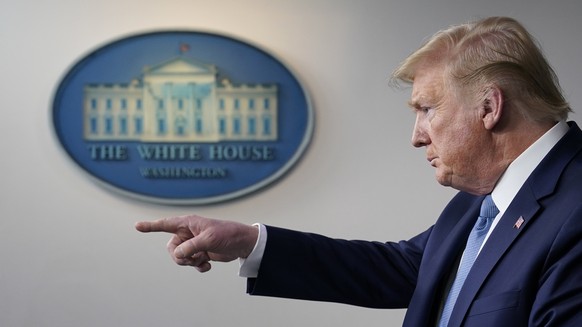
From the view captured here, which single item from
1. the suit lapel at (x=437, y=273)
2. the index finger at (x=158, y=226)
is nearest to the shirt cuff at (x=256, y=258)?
the index finger at (x=158, y=226)

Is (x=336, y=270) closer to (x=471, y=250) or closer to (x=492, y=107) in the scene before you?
(x=471, y=250)

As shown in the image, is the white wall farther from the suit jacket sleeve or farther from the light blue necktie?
the light blue necktie

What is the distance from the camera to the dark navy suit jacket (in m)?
1.53

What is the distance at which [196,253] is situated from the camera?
189 centimetres

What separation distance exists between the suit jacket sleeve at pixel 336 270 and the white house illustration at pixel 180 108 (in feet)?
4.95

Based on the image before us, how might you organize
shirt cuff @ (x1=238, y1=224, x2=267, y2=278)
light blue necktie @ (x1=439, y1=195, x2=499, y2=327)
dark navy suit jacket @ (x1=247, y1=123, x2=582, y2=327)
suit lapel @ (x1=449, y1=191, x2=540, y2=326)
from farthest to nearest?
shirt cuff @ (x1=238, y1=224, x2=267, y2=278) < light blue necktie @ (x1=439, y1=195, x2=499, y2=327) < suit lapel @ (x1=449, y1=191, x2=540, y2=326) < dark navy suit jacket @ (x1=247, y1=123, x2=582, y2=327)

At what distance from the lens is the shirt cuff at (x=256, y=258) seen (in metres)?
1.98

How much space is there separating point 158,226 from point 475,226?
26.8 inches

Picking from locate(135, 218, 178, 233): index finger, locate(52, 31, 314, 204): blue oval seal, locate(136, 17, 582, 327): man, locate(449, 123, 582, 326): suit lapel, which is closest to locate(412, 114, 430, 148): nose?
locate(136, 17, 582, 327): man

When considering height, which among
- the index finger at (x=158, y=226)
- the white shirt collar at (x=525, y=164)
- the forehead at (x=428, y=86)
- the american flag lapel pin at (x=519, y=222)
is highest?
the forehead at (x=428, y=86)

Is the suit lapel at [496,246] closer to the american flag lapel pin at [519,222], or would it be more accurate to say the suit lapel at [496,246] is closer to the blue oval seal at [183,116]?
the american flag lapel pin at [519,222]

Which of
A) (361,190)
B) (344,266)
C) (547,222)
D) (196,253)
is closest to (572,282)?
(547,222)

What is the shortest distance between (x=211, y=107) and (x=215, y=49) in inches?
9.4

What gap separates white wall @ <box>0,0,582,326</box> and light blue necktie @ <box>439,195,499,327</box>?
67.7 inches
